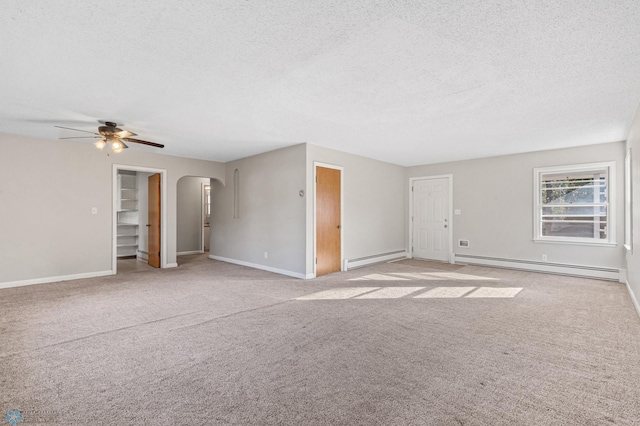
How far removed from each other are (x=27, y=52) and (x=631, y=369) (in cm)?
533

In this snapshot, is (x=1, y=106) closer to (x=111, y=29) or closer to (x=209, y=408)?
(x=111, y=29)

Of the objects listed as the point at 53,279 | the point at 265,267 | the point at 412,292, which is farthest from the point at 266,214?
the point at 53,279

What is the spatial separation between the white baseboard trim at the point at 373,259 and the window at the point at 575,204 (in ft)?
9.63

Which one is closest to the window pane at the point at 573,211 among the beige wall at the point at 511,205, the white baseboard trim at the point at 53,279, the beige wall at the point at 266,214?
the beige wall at the point at 511,205

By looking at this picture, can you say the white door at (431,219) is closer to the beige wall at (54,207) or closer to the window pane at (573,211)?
the window pane at (573,211)

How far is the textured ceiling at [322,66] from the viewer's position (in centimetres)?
198

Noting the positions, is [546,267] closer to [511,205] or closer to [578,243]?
[578,243]

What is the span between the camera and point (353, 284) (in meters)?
5.20

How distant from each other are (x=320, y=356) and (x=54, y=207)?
5.53 m

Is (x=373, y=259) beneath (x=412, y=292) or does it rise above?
above

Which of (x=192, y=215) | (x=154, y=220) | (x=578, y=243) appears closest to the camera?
(x=578, y=243)

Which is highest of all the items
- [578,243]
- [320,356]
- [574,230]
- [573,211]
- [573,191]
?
[573,191]

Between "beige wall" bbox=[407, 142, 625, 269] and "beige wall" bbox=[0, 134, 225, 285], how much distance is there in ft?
23.6

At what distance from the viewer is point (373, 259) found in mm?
7109
